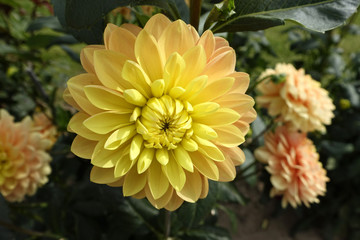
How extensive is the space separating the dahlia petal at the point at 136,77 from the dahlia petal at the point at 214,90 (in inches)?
3.5

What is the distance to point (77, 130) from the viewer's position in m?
Answer: 0.51

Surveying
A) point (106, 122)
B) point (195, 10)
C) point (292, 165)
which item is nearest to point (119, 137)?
point (106, 122)

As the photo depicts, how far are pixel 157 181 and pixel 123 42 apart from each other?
26 cm

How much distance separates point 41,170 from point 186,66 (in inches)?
30.0

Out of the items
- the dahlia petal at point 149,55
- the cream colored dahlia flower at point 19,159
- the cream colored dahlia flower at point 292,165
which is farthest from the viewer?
the cream colored dahlia flower at point 292,165

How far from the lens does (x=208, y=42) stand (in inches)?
20.6

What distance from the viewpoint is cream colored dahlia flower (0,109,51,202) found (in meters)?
0.94

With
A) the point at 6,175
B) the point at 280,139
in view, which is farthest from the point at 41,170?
the point at 280,139

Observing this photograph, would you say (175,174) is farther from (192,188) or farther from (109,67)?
(109,67)

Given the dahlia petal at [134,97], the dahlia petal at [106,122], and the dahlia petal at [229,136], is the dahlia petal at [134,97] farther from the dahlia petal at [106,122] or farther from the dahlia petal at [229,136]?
the dahlia petal at [229,136]

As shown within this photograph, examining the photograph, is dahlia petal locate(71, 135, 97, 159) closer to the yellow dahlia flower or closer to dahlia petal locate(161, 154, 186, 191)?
the yellow dahlia flower

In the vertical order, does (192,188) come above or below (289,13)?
below

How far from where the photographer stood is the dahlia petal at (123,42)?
50 cm

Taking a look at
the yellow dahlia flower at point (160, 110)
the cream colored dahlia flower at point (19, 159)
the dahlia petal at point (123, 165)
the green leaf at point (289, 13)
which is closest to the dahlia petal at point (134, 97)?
the yellow dahlia flower at point (160, 110)
